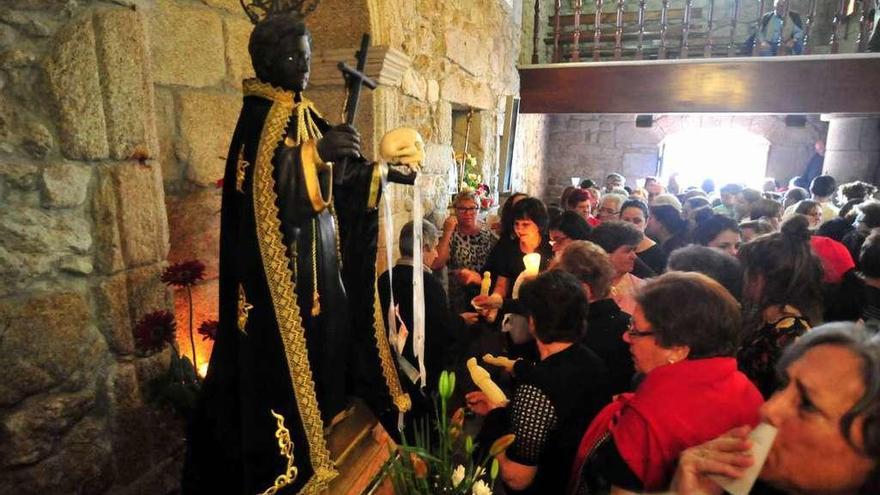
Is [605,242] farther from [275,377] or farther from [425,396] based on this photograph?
[275,377]

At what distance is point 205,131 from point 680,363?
101 inches

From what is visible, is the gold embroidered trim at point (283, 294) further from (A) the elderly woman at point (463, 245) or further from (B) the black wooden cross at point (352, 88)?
(A) the elderly woman at point (463, 245)

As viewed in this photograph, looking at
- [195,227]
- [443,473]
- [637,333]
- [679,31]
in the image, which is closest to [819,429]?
[637,333]

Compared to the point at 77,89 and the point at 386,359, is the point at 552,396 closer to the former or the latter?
the point at 386,359

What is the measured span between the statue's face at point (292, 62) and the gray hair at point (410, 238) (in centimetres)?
97

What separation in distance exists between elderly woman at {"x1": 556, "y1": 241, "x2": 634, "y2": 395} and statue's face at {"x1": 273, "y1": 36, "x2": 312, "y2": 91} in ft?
3.99

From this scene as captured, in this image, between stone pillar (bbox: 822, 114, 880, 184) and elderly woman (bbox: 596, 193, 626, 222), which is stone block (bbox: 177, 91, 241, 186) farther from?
stone pillar (bbox: 822, 114, 880, 184)

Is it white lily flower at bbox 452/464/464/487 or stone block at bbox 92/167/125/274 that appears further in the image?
stone block at bbox 92/167/125/274

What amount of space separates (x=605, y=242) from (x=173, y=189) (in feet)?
7.68

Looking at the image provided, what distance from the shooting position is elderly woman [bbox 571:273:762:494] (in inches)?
46.7

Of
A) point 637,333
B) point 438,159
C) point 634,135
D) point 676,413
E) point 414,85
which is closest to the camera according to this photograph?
point 676,413

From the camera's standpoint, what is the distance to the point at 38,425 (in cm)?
165

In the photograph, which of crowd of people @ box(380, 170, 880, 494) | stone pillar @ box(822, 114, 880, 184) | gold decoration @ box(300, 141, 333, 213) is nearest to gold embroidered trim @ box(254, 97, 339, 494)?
gold decoration @ box(300, 141, 333, 213)

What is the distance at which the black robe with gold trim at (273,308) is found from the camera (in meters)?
1.57
